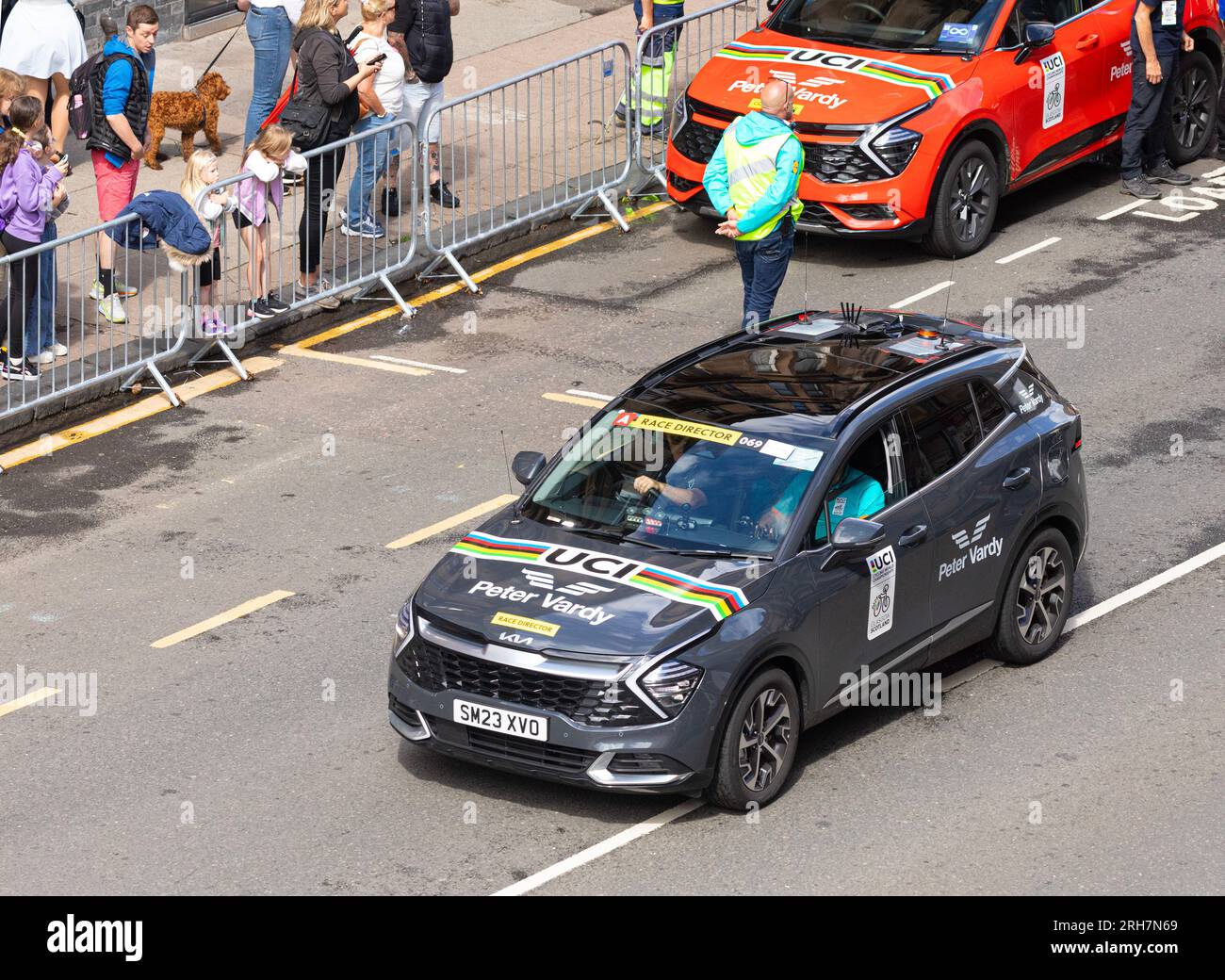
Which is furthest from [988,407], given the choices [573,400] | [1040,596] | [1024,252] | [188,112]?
[188,112]

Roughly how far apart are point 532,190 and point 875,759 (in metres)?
8.87

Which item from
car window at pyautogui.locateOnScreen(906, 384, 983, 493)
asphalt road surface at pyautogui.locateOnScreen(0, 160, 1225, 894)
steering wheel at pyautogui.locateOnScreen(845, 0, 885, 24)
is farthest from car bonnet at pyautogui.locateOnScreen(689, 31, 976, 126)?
car window at pyautogui.locateOnScreen(906, 384, 983, 493)

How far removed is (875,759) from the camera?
9.71m

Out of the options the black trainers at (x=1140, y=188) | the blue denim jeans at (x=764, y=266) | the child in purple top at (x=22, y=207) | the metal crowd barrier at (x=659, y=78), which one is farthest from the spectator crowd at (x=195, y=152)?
the black trainers at (x=1140, y=188)

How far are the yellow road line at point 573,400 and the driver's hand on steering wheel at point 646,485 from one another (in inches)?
169

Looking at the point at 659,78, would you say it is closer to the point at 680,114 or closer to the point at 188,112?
the point at 680,114

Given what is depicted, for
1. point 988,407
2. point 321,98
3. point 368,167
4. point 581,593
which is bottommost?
point 368,167

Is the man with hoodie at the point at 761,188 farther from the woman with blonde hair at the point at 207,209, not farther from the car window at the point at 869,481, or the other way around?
the car window at the point at 869,481

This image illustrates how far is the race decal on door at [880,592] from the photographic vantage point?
31.3 feet

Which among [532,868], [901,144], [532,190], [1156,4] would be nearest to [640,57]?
[532,190]

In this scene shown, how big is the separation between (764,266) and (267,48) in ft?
18.9

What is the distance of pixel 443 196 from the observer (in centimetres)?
1706

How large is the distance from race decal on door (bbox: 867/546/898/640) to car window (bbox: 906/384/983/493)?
0.43 m
